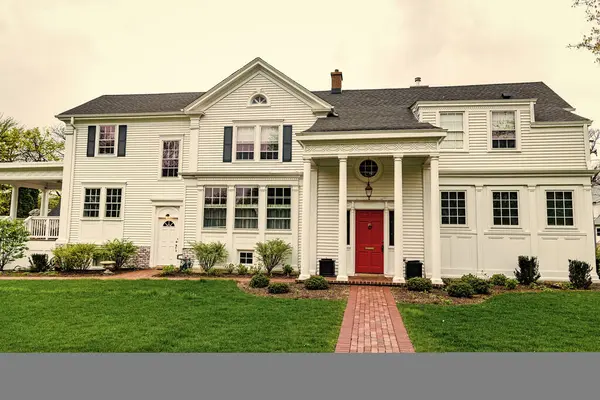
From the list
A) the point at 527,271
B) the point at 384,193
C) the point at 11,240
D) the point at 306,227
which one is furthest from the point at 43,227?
the point at 527,271

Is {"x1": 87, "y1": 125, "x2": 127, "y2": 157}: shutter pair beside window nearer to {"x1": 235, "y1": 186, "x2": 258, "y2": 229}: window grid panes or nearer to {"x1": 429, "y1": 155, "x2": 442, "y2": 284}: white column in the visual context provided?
{"x1": 235, "y1": 186, "x2": 258, "y2": 229}: window grid panes

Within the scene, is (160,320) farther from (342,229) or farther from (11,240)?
(11,240)

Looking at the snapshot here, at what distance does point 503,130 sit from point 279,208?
387 inches

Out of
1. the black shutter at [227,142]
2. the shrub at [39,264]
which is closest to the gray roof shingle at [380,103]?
the black shutter at [227,142]

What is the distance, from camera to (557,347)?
18.9 ft

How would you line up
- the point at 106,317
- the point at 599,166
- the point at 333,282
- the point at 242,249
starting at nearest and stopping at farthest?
1. the point at 106,317
2. the point at 333,282
3. the point at 242,249
4. the point at 599,166

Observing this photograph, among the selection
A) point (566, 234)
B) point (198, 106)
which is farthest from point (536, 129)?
point (198, 106)

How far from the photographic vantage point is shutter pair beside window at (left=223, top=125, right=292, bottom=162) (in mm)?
15250

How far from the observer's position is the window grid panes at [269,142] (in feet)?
50.6

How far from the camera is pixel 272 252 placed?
14.1 meters

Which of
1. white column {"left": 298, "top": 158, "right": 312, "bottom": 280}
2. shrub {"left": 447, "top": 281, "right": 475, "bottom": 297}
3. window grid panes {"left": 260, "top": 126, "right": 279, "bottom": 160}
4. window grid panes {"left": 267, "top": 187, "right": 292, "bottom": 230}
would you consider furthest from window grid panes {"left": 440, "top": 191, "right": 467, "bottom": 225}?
window grid panes {"left": 260, "top": 126, "right": 279, "bottom": 160}

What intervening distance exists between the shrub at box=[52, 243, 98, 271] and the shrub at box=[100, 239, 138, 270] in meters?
0.49

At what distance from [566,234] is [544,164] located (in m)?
2.83

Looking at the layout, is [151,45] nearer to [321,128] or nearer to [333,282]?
[321,128]
